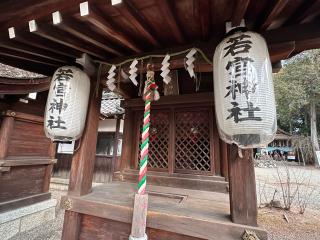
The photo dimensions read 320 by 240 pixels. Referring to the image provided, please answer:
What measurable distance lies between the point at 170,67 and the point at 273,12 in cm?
128

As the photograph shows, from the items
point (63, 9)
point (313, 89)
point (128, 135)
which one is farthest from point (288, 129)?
point (63, 9)

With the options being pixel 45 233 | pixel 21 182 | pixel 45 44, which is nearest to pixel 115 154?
pixel 21 182

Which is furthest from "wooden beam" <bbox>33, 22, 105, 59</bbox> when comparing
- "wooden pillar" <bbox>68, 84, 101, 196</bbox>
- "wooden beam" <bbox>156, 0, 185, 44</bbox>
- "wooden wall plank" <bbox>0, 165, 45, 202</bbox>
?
"wooden wall plank" <bbox>0, 165, 45, 202</bbox>

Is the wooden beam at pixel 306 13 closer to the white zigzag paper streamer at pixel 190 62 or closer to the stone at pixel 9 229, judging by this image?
the white zigzag paper streamer at pixel 190 62

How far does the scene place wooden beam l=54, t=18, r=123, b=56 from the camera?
6.90ft

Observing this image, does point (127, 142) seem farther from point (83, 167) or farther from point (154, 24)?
point (154, 24)

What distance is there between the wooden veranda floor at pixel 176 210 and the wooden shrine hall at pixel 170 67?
0.04 ft

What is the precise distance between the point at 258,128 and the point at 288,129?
36.6m

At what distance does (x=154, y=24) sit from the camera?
2.14m

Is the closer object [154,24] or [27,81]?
[154,24]

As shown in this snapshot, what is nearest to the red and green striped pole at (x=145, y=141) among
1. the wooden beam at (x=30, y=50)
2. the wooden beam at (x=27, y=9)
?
the wooden beam at (x=27, y=9)

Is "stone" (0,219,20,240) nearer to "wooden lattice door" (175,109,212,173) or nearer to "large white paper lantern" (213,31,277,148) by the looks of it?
"wooden lattice door" (175,109,212,173)

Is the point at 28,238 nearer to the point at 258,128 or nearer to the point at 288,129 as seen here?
the point at 258,128

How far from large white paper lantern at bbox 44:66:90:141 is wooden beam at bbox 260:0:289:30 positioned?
2.51 m
